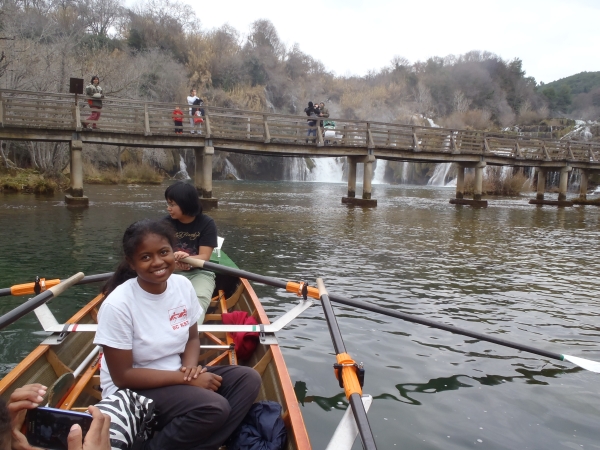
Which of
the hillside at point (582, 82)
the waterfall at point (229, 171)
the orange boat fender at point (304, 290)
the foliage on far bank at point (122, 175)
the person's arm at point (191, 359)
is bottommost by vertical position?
the person's arm at point (191, 359)

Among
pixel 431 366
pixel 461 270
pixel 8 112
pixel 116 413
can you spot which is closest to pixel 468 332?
pixel 431 366

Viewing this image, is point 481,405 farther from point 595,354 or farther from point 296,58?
point 296,58

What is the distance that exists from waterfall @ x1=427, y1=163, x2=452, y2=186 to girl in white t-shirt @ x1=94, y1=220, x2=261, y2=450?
41.7 meters

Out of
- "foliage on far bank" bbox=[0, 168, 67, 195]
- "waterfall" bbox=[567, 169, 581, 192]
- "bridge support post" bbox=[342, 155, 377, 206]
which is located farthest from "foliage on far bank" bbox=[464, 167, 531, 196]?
"foliage on far bank" bbox=[0, 168, 67, 195]

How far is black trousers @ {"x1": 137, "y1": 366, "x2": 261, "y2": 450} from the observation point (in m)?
2.67

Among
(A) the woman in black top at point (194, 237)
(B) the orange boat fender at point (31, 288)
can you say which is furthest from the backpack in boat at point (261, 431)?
(B) the orange boat fender at point (31, 288)

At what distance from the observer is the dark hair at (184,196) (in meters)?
4.80

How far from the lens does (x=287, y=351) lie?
201 inches

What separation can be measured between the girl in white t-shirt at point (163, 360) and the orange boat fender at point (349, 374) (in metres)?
0.51

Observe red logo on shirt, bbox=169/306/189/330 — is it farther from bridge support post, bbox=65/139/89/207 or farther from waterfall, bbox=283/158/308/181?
waterfall, bbox=283/158/308/181

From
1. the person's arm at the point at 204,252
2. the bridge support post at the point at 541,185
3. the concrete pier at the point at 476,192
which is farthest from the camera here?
the bridge support post at the point at 541,185

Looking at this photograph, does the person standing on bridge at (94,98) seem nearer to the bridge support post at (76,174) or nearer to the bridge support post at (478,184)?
the bridge support post at (76,174)

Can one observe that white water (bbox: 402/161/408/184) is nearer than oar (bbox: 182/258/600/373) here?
No

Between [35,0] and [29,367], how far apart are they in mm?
47659
